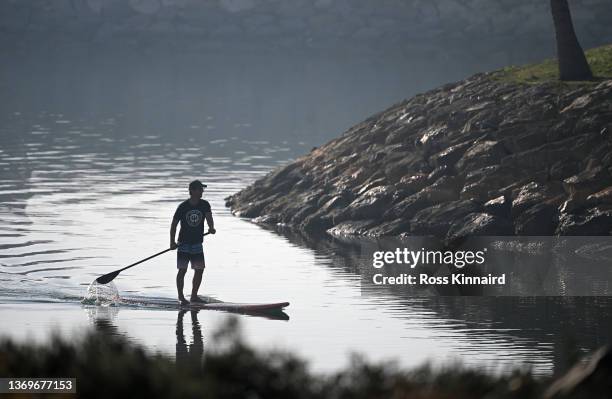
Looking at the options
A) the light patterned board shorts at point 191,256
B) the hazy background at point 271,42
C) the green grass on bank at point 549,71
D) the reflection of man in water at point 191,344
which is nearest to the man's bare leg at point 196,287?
the light patterned board shorts at point 191,256

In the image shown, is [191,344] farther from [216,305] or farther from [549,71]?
[549,71]

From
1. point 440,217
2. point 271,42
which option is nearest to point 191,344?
point 440,217

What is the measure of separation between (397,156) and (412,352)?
52.3ft

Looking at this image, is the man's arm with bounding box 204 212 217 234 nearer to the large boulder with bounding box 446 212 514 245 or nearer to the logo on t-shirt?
the logo on t-shirt

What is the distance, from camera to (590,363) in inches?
549

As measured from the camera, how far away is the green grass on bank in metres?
38.5

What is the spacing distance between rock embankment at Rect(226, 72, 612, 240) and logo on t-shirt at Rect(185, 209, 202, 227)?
8.69 m

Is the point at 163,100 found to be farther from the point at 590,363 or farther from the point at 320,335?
the point at 590,363

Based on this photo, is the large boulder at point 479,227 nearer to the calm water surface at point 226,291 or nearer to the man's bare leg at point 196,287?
the calm water surface at point 226,291

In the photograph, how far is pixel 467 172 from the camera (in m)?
34.6

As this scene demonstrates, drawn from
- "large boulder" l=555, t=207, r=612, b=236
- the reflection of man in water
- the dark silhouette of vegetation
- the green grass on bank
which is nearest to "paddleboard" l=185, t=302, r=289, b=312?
the reflection of man in water

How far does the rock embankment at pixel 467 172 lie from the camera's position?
1281 inches

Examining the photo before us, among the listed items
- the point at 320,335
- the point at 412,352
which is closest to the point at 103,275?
the point at 320,335

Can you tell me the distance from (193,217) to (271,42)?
239ft
